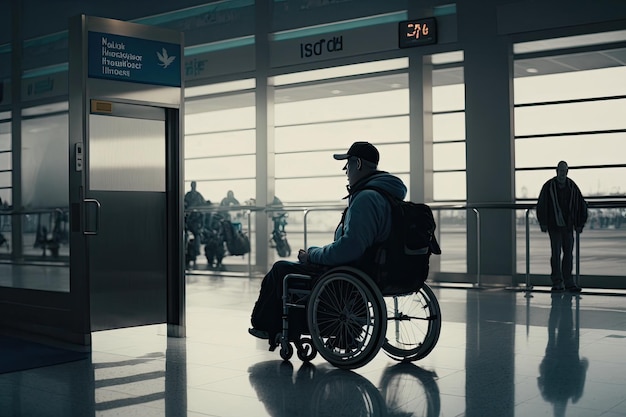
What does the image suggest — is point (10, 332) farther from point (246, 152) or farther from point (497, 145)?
point (246, 152)

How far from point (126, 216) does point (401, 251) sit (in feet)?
8.49

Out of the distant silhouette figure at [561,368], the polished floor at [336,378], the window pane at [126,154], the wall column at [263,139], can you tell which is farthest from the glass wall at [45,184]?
the distant silhouette figure at [561,368]

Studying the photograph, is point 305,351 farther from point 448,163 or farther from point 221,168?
point 221,168

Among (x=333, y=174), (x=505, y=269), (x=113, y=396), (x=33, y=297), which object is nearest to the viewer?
(x=113, y=396)

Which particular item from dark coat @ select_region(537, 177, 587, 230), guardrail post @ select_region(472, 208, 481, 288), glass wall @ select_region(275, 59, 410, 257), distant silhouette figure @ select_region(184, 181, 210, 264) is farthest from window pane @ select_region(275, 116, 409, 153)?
dark coat @ select_region(537, 177, 587, 230)

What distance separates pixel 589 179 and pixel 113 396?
869 centimetres

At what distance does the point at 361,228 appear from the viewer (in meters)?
5.11

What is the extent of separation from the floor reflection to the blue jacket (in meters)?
0.71

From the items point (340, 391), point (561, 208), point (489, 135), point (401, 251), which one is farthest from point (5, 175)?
point (340, 391)

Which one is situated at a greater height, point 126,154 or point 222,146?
point 222,146

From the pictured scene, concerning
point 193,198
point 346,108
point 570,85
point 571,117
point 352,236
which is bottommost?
point 352,236

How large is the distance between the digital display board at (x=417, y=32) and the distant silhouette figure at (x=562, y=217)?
2.65 meters

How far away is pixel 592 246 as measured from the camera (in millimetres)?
13445

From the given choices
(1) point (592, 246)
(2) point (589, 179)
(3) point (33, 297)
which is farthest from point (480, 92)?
(3) point (33, 297)
